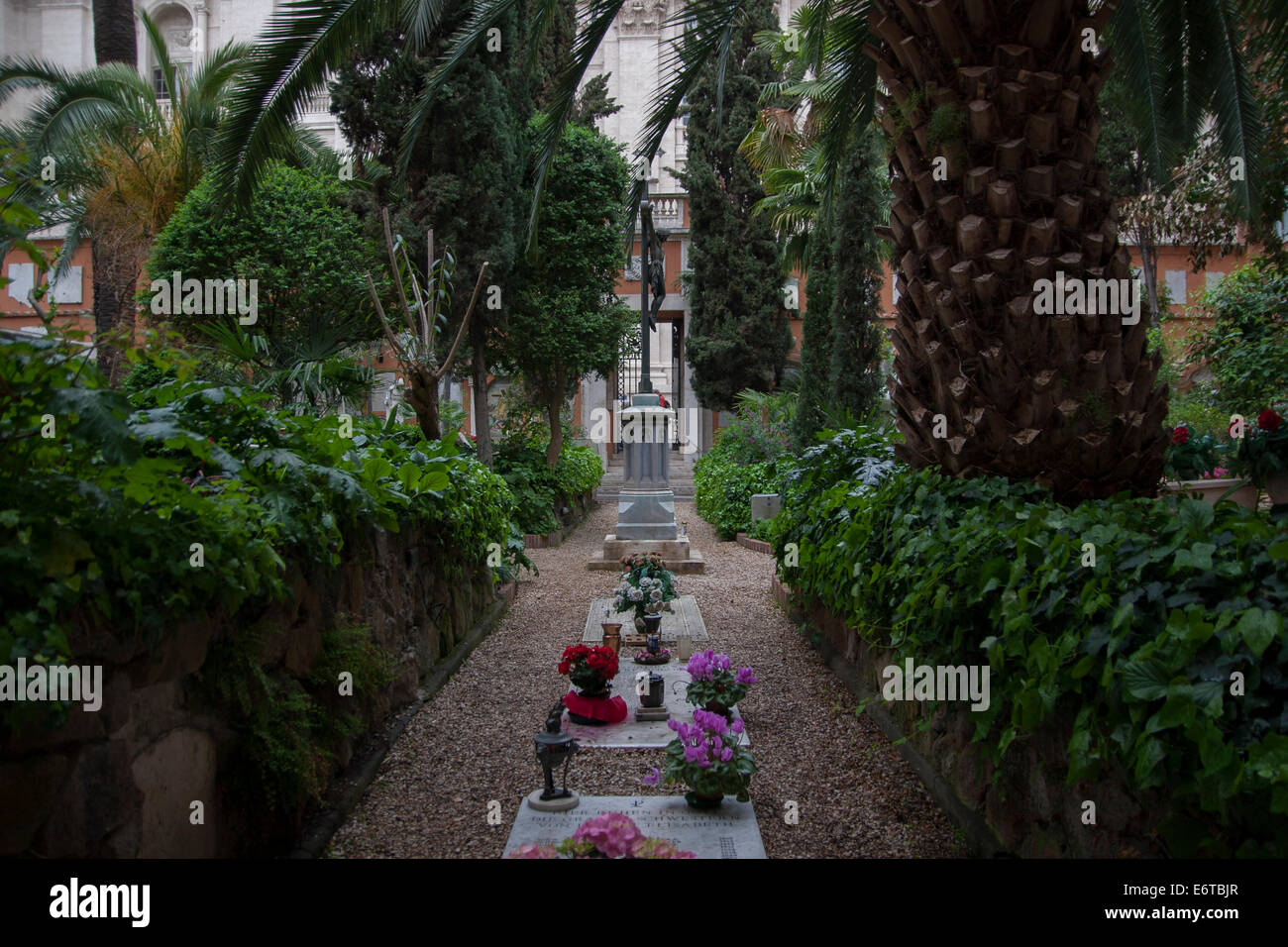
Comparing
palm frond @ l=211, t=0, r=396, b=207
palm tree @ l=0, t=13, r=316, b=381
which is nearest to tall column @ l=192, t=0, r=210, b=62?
palm tree @ l=0, t=13, r=316, b=381

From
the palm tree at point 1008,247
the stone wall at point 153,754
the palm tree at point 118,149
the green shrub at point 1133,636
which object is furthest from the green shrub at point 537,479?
the green shrub at point 1133,636

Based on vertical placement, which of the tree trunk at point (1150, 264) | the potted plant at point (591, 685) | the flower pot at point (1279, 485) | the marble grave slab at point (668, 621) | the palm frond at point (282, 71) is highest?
the tree trunk at point (1150, 264)

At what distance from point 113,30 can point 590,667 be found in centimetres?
1204

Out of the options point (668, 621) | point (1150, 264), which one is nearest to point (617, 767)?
point (668, 621)

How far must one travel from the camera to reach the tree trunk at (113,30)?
12211 millimetres

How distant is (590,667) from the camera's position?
5055 millimetres

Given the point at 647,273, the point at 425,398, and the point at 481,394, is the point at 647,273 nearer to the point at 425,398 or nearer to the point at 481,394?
the point at 481,394

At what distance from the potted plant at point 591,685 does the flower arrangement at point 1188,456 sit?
4142 millimetres

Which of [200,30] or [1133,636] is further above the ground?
[200,30]

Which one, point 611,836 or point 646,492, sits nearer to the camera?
point 611,836

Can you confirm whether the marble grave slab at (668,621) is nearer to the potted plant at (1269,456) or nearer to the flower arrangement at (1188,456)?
the flower arrangement at (1188,456)

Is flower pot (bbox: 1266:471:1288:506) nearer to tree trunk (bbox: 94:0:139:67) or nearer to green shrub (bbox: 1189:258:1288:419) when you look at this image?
green shrub (bbox: 1189:258:1288:419)

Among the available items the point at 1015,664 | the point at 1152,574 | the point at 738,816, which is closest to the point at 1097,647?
the point at 1152,574
